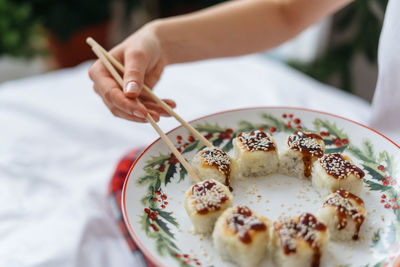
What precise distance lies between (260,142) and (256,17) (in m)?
0.64

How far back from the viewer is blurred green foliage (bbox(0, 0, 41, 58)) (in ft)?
9.02

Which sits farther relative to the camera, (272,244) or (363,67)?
(363,67)

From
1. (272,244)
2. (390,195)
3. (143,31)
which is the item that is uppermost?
(143,31)

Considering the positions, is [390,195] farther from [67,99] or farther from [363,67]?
[363,67]

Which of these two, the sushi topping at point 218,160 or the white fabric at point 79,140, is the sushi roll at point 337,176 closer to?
the sushi topping at point 218,160

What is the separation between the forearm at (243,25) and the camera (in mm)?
1292

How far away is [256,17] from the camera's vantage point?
1356 mm

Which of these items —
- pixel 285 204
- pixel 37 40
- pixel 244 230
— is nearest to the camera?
pixel 244 230

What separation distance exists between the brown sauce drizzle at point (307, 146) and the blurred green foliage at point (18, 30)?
248cm

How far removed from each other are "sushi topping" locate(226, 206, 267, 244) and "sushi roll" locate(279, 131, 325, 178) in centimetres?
20

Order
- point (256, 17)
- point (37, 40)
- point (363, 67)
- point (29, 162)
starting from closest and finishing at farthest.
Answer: point (256, 17) → point (29, 162) → point (363, 67) → point (37, 40)

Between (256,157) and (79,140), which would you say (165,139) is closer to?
(256,157)

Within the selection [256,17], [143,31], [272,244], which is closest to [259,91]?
[256,17]

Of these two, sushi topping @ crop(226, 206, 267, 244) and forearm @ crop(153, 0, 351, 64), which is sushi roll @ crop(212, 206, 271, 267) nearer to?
sushi topping @ crop(226, 206, 267, 244)
